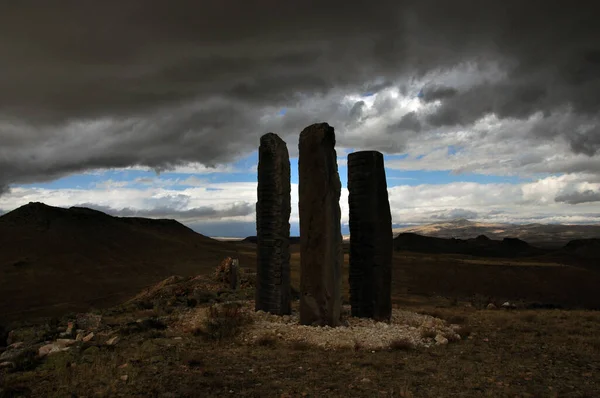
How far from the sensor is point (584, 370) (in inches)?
326

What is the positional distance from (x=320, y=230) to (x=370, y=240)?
2272 mm

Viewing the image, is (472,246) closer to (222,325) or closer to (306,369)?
(222,325)

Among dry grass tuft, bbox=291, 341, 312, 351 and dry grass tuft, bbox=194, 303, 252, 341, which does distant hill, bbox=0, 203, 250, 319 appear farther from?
dry grass tuft, bbox=291, 341, 312, 351

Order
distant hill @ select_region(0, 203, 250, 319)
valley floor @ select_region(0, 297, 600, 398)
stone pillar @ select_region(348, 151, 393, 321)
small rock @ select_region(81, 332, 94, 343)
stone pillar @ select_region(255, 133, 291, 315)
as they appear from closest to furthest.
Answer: valley floor @ select_region(0, 297, 600, 398)
small rock @ select_region(81, 332, 94, 343)
stone pillar @ select_region(348, 151, 393, 321)
stone pillar @ select_region(255, 133, 291, 315)
distant hill @ select_region(0, 203, 250, 319)

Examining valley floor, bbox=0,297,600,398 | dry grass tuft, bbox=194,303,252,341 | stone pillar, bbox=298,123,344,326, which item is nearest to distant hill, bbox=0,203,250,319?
dry grass tuft, bbox=194,303,252,341

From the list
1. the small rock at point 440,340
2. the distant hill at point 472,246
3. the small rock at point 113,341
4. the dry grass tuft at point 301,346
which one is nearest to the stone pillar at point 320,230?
the dry grass tuft at point 301,346

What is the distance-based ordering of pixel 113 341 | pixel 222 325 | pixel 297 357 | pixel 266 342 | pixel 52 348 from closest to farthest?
pixel 297 357, pixel 52 348, pixel 113 341, pixel 266 342, pixel 222 325

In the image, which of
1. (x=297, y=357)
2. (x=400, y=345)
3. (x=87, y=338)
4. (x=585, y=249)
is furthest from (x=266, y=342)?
(x=585, y=249)

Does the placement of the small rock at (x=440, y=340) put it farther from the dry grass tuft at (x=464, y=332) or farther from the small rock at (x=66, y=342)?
the small rock at (x=66, y=342)

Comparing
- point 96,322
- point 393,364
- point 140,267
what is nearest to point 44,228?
point 140,267

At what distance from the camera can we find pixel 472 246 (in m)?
72.2

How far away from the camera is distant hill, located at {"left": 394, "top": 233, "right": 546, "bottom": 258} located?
66000mm

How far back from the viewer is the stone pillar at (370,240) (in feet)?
42.3

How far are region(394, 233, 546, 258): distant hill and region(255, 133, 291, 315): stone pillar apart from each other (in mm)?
59047
